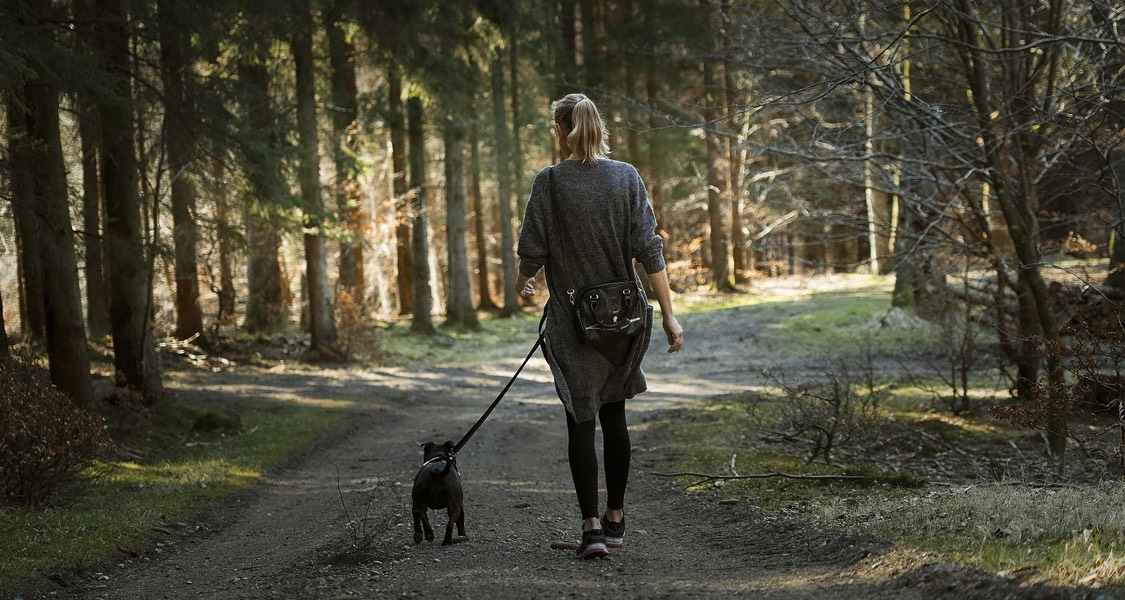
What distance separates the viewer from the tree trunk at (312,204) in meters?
16.0

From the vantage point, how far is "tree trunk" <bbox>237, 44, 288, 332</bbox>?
1088cm

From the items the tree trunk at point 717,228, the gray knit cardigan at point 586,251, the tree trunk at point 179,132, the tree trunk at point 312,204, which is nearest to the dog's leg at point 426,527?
the gray knit cardigan at point 586,251

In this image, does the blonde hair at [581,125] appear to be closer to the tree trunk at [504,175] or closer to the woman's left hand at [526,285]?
the woman's left hand at [526,285]

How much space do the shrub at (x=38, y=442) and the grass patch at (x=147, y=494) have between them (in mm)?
210

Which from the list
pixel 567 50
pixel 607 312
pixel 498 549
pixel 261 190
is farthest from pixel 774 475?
pixel 567 50

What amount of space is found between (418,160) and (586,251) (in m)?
18.6

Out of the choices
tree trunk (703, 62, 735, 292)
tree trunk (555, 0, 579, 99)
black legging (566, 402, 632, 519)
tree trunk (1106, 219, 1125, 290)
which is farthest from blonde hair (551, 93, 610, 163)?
tree trunk (703, 62, 735, 292)

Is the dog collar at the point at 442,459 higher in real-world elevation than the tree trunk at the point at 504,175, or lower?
lower

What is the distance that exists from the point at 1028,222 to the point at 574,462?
6140 mm

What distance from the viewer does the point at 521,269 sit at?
480 centimetres

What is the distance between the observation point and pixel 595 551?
4.71 meters

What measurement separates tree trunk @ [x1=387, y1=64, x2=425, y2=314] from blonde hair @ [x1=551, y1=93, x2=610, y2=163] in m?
14.5

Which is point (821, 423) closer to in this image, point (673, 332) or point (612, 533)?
point (612, 533)

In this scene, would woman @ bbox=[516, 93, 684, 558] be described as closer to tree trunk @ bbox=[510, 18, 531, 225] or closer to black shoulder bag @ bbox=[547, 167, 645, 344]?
black shoulder bag @ bbox=[547, 167, 645, 344]
